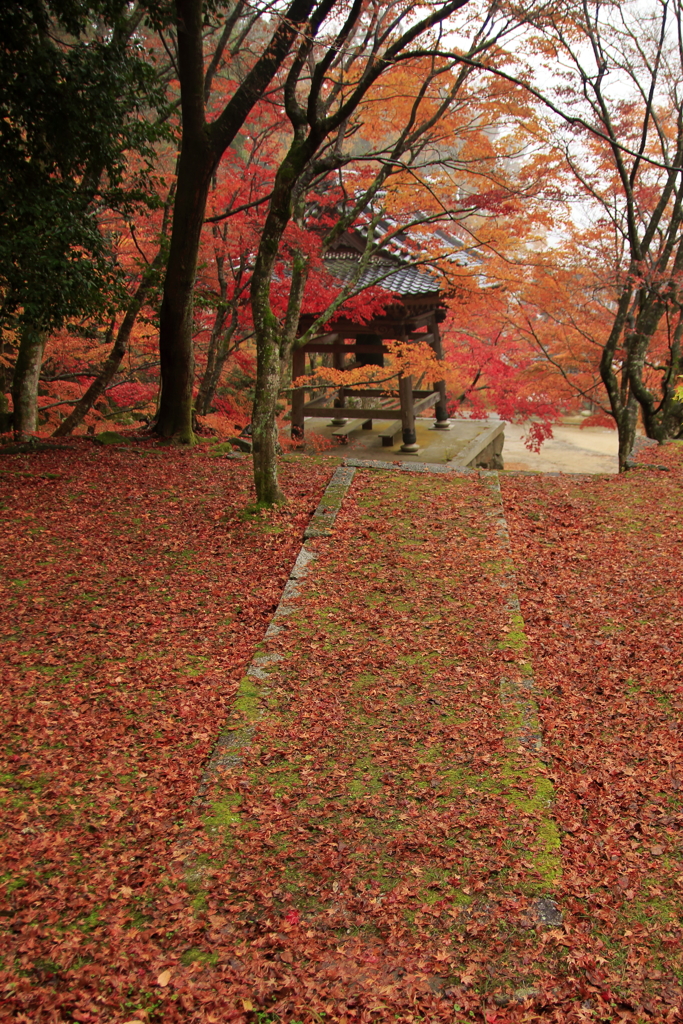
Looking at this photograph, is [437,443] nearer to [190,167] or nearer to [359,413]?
[359,413]

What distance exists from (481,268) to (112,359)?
22.4 ft

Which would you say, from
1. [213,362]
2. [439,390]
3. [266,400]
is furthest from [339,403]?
[266,400]

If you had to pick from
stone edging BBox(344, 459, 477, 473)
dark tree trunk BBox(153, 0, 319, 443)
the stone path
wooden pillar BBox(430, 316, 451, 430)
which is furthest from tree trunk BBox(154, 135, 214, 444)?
wooden pillar BBox(430, 316, 451, 430)

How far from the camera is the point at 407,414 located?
1291cm

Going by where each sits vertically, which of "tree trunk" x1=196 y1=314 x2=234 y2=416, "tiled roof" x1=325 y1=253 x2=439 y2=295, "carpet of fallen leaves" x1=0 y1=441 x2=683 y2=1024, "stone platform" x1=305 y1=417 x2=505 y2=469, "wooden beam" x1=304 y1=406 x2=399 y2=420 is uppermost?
"tiled roof" x1=325 y1=253 x2=439 y2=295

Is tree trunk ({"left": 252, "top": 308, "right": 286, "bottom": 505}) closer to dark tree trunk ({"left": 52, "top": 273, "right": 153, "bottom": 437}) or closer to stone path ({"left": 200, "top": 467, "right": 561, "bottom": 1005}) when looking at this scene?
stone path ({"left": 200, "top": 467, "right": 561, "bottom": 1005})

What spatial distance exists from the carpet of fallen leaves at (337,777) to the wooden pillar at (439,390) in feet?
26.9

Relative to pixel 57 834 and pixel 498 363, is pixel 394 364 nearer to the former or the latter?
pixel 498 363

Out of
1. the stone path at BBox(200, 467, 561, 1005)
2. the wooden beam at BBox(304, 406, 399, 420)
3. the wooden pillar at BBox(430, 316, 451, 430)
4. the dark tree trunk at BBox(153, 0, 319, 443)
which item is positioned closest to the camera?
the stone path at BBox(200, 467, 561, 1005)

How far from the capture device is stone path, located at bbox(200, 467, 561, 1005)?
3.14 metres

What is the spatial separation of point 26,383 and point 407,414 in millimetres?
6376

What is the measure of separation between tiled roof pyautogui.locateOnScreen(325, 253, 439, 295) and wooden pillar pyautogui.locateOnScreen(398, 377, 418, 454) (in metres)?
1.59

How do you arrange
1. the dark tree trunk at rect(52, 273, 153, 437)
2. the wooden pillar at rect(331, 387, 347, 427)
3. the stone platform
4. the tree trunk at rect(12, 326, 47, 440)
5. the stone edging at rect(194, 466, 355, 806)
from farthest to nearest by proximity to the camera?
1. the wooden pillar at rect(331, 387, 347, 427)
2. the stone platform
3. the tree trunk at rect(12, 326, 47, 440)
4. the dark tree trunk at rect(52, 273, 153, 437)
5. the stone edging at rect(194, 466, 355, 806)

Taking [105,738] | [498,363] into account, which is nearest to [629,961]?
[105,738]
